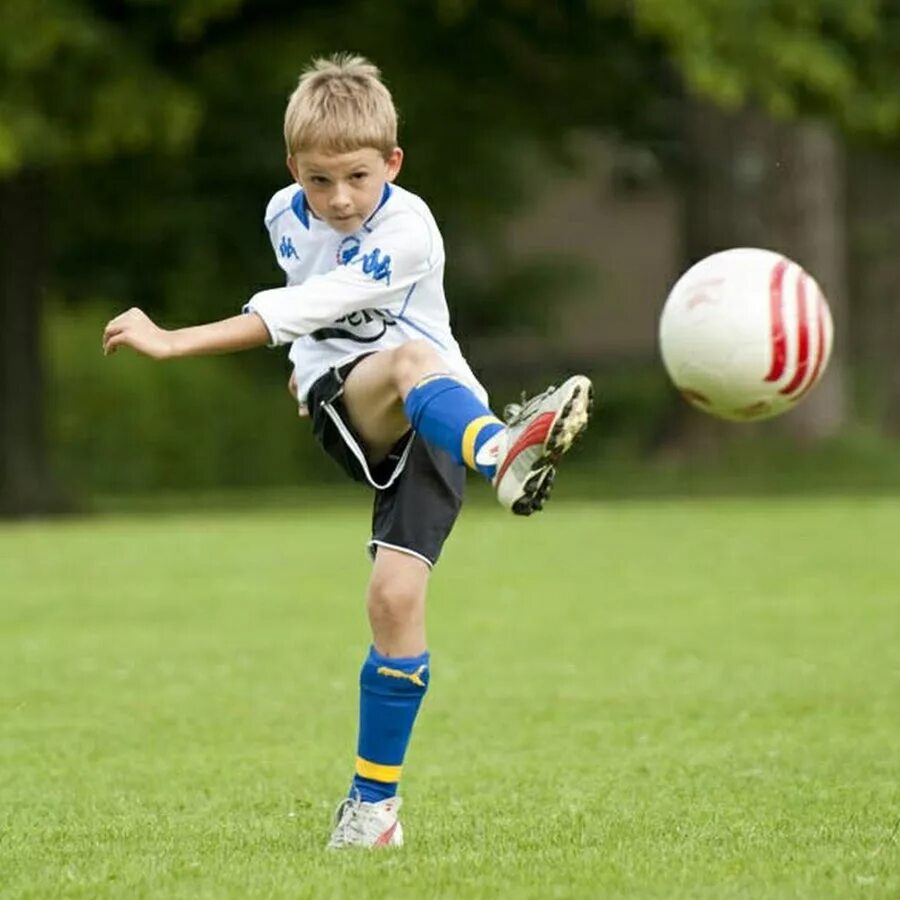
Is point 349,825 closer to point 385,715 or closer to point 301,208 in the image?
point 385,715

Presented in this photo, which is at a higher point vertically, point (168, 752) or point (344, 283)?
point (344, 283)

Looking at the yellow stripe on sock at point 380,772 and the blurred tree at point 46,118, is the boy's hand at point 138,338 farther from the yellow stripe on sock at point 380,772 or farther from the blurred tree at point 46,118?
the blurred tree at point 46,118

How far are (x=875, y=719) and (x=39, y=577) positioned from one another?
329 inches

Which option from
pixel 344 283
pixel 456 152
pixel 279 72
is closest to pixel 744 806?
pixel 344 283

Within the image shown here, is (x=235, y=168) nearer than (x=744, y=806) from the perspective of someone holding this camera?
No

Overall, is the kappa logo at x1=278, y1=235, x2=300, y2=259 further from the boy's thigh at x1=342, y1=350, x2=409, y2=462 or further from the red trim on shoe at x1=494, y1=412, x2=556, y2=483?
the red trim on shoe at x1=494, y1=412, x2=556, y2=483

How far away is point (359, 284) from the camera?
5883mm

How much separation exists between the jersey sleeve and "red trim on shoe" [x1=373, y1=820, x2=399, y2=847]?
51.3 inches

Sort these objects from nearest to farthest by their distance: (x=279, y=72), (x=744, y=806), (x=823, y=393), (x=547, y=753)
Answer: (x=744, y=806) → (x=547, y=753) → (x=279, y=72) → (x=823, y=393)

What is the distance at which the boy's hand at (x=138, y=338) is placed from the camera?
535 centimetres

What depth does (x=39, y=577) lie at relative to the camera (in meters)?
16.0

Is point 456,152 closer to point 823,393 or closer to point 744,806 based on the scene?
point 823,393

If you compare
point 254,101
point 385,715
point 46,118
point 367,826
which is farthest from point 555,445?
point 254,101

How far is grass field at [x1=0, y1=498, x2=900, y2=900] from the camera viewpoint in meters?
5.68
